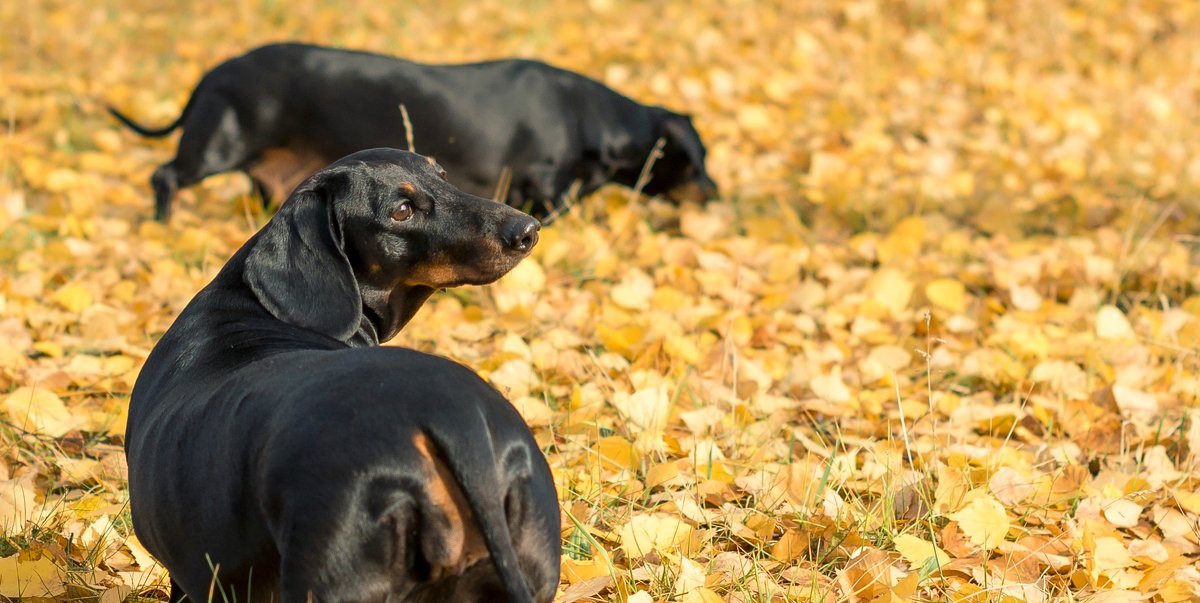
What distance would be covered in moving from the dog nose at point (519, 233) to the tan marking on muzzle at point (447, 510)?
117 cm

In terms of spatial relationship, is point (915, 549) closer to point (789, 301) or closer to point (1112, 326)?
point (1112, 326)

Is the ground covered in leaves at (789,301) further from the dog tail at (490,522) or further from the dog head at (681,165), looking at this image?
the dog tail at (490,522)

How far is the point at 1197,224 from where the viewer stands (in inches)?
230

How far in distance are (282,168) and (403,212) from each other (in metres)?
3.00

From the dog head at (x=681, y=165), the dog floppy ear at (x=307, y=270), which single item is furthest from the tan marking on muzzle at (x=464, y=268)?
the dog head at (x=681, y=165)

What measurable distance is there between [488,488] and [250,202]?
4.24 m

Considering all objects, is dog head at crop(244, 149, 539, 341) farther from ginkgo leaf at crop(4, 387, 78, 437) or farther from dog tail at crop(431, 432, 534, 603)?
ginkgo leaf at crop(4, 387, 78, 437)

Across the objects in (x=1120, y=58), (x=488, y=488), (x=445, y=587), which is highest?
(x=488, y=488)

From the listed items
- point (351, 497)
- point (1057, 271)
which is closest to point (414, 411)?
point (351, 497)

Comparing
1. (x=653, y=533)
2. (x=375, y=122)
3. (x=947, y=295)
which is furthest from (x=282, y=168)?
(x=653, y=533)

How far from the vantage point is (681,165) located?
20.7 ft

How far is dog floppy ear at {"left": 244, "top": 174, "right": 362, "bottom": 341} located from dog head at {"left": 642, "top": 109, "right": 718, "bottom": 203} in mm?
3611

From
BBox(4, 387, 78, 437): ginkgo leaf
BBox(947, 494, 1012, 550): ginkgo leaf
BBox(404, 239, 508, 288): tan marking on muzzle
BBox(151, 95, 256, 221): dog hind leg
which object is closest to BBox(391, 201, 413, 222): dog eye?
BBox(404, 239, 508, 288): tan marking on muzzle

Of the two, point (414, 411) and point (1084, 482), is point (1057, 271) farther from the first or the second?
point (414, 411)
